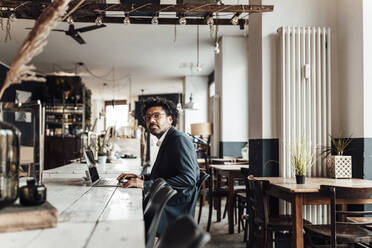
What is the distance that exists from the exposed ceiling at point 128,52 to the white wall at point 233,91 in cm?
37

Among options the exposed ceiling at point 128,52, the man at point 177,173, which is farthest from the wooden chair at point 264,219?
the exposed ceiling at point 128,52

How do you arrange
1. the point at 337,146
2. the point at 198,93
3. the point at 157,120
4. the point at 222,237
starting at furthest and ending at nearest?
the point at 198,93 → the point at 222,237 → the point at 337,146 → the point at 157,120

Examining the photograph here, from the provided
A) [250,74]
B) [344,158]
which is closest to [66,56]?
[250,74]

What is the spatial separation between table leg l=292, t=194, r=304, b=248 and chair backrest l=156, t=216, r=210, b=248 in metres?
2.14

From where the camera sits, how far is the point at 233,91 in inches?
332

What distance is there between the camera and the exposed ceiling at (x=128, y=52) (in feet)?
26.2

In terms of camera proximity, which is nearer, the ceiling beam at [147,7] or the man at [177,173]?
the man at [177,173]

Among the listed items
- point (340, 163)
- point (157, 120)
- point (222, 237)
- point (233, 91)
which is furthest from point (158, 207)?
point (233, 91)

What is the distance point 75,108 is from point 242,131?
6.91 metres

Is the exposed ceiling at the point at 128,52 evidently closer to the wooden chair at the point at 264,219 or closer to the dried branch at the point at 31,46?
the wooden chair at the point at 264,219

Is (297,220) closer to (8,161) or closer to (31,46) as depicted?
(8,161)

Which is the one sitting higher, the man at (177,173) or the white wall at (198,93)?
the white wall at (198,93)

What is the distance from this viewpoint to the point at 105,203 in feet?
5.56

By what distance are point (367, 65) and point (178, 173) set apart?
2.32m
